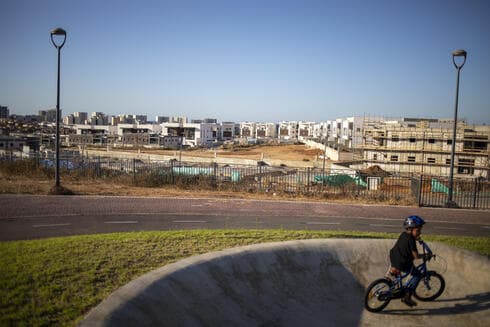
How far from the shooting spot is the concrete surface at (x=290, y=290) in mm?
5203

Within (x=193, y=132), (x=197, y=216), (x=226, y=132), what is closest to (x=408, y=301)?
(x=197, y=216)

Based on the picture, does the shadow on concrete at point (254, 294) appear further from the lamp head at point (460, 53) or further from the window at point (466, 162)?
the window at point (466, 162)

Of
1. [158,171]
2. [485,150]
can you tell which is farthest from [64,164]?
[485,150]

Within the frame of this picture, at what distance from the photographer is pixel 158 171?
2064cm

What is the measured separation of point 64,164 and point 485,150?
163 feet

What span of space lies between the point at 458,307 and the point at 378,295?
1.69m

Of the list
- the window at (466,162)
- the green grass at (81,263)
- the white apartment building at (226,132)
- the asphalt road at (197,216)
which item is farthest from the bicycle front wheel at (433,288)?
the white apartment building at (226,132)

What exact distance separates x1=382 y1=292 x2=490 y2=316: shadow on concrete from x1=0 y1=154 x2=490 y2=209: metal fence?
1193 cm

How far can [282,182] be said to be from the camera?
20234 millimetres

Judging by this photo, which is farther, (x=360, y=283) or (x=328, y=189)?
(x=328, y=189)

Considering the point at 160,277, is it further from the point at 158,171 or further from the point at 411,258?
the point at 158,171

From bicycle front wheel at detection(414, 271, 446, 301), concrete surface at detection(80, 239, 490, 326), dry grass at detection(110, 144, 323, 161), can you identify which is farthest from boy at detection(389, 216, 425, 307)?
dry grass at detection(110, 144, 323, 161)

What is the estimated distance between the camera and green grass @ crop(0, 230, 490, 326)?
16.5ft

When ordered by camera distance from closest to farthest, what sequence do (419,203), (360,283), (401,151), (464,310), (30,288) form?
1. (30,288)
2. (464,310)
3. (360,283)
4. (419,203)
5. (401,151)
